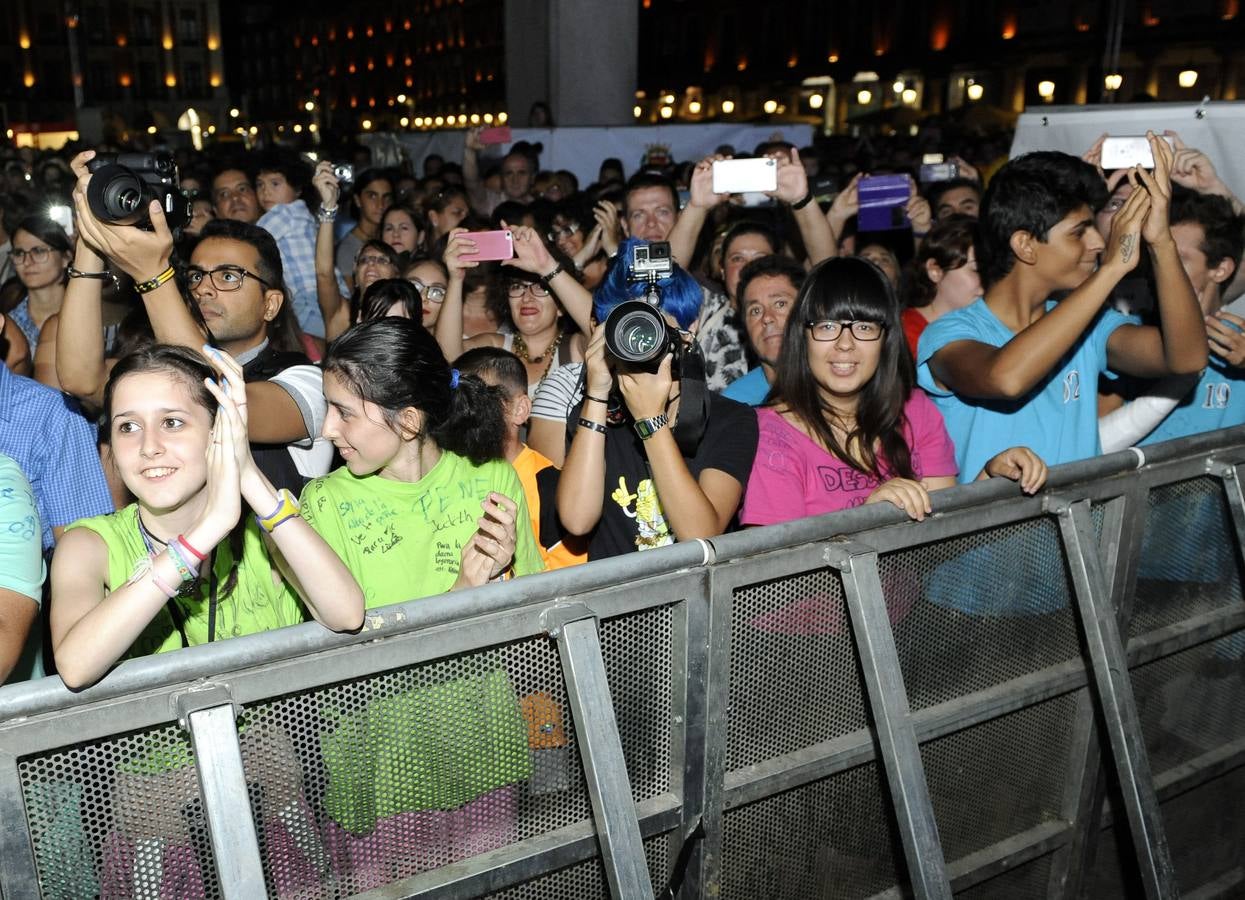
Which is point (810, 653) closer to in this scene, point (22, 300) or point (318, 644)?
point (318, 644)

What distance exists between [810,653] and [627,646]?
1.49ft

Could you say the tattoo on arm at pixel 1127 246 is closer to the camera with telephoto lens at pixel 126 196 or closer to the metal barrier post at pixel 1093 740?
the metal barrier post at pixel 1093 740

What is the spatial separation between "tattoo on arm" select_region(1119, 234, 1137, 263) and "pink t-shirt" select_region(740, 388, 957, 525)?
28.3 inches

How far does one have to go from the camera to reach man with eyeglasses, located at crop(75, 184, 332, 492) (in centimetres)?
281

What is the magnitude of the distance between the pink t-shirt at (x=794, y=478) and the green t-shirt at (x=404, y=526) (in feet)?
1.85

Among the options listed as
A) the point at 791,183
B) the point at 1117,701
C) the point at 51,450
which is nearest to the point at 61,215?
the point at 51,450

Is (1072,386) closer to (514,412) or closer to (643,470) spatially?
(643,470)

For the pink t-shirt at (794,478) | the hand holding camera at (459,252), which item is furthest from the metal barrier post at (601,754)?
the hand holding camera at (459,252)

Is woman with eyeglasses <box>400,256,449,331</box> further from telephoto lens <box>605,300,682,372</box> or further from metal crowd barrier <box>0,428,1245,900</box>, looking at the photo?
metal crowd barrier <box>0,428,1245,900</box>

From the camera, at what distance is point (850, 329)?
301 cm

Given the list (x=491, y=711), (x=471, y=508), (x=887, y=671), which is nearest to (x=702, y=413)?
(x=471, y=508)

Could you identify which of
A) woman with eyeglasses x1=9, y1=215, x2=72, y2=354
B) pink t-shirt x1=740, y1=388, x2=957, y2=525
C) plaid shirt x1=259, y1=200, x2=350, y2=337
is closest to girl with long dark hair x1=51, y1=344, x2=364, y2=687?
A: pink t-shirt x1=740, y1=388, x2=957, y2=525

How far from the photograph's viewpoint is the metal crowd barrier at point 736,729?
1804 millimetres

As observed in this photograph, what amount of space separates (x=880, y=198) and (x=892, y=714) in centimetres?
340
